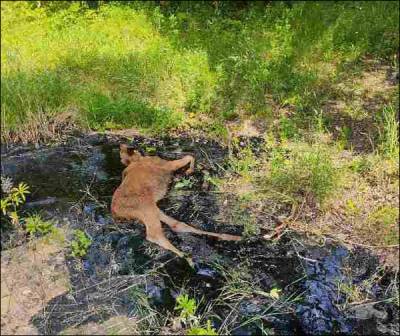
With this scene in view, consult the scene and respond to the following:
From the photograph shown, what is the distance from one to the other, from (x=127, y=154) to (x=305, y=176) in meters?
1.96

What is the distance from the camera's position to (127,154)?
19.4ft

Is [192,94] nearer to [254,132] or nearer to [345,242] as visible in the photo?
[254,132]

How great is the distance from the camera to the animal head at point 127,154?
580 centimetres

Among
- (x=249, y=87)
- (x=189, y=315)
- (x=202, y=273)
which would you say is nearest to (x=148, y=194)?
(x=202, y=273)

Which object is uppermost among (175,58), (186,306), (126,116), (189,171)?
(175,58)

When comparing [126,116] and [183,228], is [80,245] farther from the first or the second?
[126,116]

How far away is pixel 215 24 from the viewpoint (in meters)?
8.80

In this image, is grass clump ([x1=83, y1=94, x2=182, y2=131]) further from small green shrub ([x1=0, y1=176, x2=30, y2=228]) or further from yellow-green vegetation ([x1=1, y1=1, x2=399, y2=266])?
small green shrub ([x1=0, y1=176, x2=30, y2=228])

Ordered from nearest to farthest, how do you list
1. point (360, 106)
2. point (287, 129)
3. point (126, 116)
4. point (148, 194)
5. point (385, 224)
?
point (385, 224) < point (148, 194) < point (287, 129) < point (126, 116) < point (360, 106)

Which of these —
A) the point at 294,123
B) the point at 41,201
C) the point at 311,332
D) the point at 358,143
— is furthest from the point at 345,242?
the point at 41,201

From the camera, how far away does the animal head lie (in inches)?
229

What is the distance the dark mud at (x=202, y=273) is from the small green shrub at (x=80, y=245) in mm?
69

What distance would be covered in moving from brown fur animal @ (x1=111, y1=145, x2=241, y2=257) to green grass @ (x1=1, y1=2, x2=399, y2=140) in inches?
37.9

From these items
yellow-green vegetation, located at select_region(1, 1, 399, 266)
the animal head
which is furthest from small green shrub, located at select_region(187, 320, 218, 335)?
the animal head
